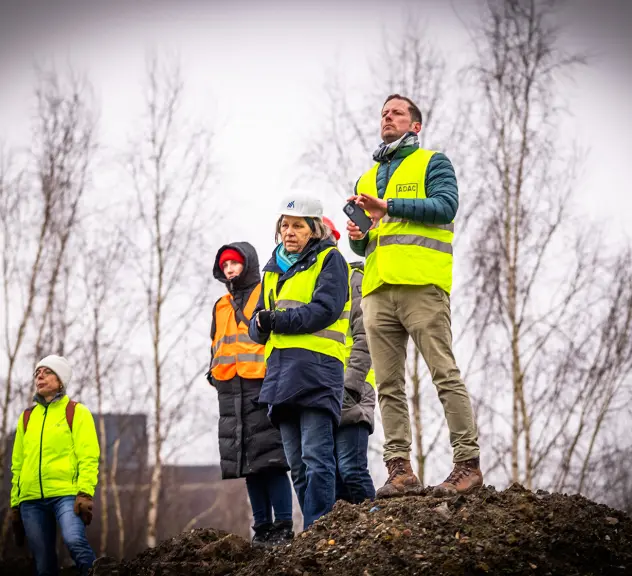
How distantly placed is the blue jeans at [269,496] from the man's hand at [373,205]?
2.28 meters

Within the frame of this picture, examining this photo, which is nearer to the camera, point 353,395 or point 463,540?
A: point 463,540

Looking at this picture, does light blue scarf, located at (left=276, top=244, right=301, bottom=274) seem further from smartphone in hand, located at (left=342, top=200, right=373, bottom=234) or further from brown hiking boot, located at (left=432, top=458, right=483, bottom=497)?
brown hiking boot, located at (left=432, top=458, right=483, bottom=497)

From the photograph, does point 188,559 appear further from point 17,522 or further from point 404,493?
point 17,522

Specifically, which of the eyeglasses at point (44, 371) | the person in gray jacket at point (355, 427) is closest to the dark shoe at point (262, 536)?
the person in gray jacket at point (355, 427)

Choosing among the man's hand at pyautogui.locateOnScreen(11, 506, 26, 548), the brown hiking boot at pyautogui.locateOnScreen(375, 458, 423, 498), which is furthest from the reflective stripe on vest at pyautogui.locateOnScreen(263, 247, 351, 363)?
the man's hand at pyautogui.locateOnScreen(11, 506, 26, 548)

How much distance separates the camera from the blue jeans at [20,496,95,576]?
6875 millimetres

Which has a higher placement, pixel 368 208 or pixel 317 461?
pixel 368 208

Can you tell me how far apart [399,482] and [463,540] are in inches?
38.3

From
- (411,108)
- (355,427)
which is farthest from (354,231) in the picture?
(355,427)

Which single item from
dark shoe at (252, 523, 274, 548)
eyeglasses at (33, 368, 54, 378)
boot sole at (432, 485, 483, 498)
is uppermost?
eyeglasses at (33, 368, 54, 378)

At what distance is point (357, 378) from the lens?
6.84 m

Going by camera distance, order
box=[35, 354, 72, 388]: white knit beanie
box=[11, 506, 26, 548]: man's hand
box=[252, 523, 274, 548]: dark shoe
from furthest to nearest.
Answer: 1. box=[35, 354, 72, 388]: white knit beanie
2. box=[11, 506, 26, 548]: man's hand
3. box=[252, 523, 274, 548]: dark shoe

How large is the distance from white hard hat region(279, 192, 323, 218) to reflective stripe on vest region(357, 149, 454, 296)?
0.41 metres

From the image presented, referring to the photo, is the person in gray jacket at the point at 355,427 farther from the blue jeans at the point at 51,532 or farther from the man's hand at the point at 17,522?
the man's hand at the point at 17,522
